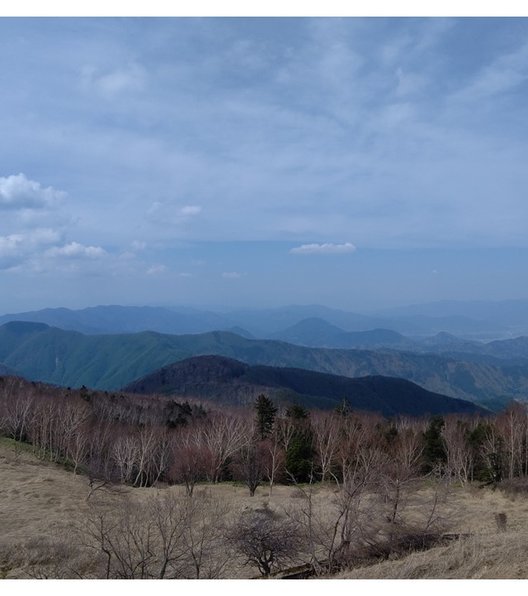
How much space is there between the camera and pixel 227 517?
27.8 m

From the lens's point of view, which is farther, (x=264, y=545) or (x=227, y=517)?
(x=227, y=517)

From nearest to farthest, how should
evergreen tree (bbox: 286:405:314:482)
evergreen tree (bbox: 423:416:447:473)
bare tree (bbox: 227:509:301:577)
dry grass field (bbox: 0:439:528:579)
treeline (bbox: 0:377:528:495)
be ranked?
dry grass field (bbox: 0:439:528:579), bare tree (bbox: 227:509:301:577), treeline (bbox: 0:377:528:495), evergreen tree (bbox: 286:405:314:482), evergreen tree (bbox: 423:416:447:473)

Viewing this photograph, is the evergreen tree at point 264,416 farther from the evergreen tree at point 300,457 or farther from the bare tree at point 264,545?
the bare tree at point 264,545

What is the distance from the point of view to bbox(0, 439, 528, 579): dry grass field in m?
16.4

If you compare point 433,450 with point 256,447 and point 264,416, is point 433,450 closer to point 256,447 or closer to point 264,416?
point 264,416

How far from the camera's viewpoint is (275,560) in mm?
19250

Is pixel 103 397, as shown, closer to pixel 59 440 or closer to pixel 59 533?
pixel 59 440

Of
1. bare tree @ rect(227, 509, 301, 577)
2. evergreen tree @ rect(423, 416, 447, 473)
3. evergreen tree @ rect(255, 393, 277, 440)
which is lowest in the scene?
evergreen tree @ rect(423, 416, 447, 473)

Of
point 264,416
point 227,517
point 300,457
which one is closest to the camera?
point 227,517

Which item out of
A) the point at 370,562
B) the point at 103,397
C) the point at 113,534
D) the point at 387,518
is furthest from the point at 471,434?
the point at 103,397

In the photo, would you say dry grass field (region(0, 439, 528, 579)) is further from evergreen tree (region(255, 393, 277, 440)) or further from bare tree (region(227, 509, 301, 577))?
evergreen tree (region(255, 393, 277, 440))

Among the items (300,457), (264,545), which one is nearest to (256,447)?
(300,457)

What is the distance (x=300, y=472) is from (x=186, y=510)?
37.4 meters

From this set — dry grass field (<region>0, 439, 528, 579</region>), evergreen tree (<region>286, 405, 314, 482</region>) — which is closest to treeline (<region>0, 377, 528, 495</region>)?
evergreen tree (<region>286, 405, 314, 482</region>)
